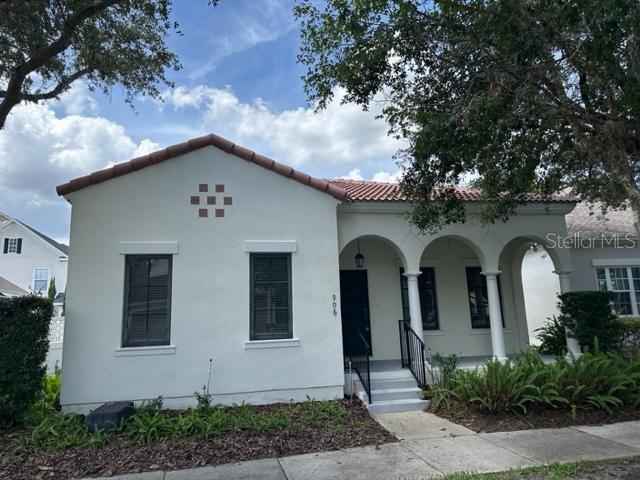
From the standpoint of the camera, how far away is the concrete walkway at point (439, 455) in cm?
534

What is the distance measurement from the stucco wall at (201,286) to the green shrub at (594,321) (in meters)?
6.00

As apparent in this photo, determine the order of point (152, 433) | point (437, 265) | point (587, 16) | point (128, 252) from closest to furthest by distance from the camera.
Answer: point (587, 16) < point (152, 433) < point (128, 252) < point (437, 265)

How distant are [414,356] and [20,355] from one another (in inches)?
291

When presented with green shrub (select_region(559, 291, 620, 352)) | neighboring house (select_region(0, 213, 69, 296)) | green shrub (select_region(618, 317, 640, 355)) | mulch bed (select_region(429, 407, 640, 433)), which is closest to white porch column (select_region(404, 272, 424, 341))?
mulch bed (select_region(429, 407, 640, 433))

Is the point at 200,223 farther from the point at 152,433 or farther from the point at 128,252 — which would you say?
the point at 152,433

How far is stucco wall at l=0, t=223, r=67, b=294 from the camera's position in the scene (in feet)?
94.4

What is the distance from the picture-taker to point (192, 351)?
812 centimetres

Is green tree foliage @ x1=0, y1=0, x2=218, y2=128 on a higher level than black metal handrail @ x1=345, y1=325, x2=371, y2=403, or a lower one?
higher

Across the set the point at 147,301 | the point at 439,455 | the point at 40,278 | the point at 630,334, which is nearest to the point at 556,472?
the point at 439,455

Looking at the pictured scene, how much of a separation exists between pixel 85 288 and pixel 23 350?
1405 mm

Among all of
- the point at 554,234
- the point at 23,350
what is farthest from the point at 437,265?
the point at 23,350

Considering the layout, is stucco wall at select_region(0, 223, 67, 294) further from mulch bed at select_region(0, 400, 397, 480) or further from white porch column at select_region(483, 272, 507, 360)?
white porch column at select_region(483, 272, 507, 360)

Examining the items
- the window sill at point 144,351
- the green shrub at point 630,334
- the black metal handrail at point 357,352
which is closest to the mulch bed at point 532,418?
the black metal handrail at point 357,352

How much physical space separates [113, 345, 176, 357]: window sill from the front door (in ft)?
14.7
